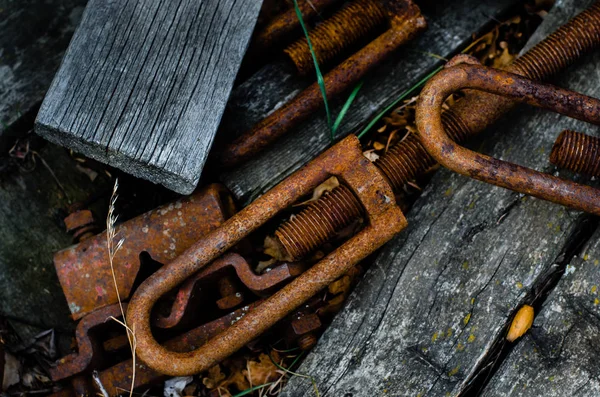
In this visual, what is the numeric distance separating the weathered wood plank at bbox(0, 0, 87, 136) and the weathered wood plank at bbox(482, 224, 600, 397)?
8.00 ft

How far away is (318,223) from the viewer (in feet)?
8.75

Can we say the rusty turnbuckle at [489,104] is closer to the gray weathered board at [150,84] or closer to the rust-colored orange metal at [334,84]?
the rust-colored orange metal at [334,84]

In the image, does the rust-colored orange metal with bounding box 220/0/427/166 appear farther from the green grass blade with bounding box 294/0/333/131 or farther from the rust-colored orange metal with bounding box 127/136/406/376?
the rust-colored orange metal with bounding box 127/136/406/376

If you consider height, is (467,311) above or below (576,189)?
below

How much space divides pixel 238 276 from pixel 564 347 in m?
1.33

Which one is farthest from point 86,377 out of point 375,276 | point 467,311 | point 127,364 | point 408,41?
point 408,41

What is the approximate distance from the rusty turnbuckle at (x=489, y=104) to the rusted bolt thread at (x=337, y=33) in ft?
1.89

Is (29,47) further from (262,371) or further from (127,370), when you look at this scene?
(262,371)

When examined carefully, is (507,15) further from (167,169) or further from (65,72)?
(65,72)

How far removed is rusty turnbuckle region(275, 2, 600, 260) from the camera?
2.73 meters

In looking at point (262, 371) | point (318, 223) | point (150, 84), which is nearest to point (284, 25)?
point (150, 84)

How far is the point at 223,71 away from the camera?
2.70 m

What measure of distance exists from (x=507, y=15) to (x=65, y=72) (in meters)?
2.14

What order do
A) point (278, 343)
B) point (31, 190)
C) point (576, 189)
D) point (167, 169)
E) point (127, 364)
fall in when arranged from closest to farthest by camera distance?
point (576, 189)
point (167, 169)
point (127, 364)
point (278, 343)
point (31, 190)
